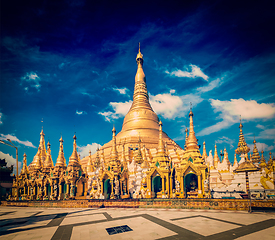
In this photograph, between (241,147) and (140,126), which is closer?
(241,147)

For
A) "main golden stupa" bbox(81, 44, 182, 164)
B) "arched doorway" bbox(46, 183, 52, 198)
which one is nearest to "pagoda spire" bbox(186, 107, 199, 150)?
"main golden stupa" bbox(81, 44, 182, 164)

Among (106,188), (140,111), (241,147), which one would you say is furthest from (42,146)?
(241,147)

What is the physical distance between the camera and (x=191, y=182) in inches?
932

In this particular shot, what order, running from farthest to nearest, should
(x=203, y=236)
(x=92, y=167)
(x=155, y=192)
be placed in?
(x=92, y=167), (x=155, y=192), (x=203, y=236)

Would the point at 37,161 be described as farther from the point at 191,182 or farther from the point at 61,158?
the point at 191,182

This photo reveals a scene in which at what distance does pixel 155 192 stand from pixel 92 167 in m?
19.4

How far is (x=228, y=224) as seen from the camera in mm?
10039

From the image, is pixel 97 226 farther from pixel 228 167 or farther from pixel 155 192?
pixel 228 167

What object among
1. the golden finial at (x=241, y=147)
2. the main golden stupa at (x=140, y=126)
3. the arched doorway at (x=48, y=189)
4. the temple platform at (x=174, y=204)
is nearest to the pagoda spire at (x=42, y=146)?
the main golden stupa at (x=140, y=126)

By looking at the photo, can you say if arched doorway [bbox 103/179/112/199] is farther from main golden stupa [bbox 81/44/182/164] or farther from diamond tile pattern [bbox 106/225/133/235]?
diamond tile pattern [bbox 106/225/133/235]

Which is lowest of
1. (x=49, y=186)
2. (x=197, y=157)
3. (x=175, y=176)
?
(x=49, y=186)

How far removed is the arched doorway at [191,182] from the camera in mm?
23297

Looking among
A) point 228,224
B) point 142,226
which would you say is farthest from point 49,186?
point 228,224

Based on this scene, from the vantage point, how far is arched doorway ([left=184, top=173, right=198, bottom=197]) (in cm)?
2330
